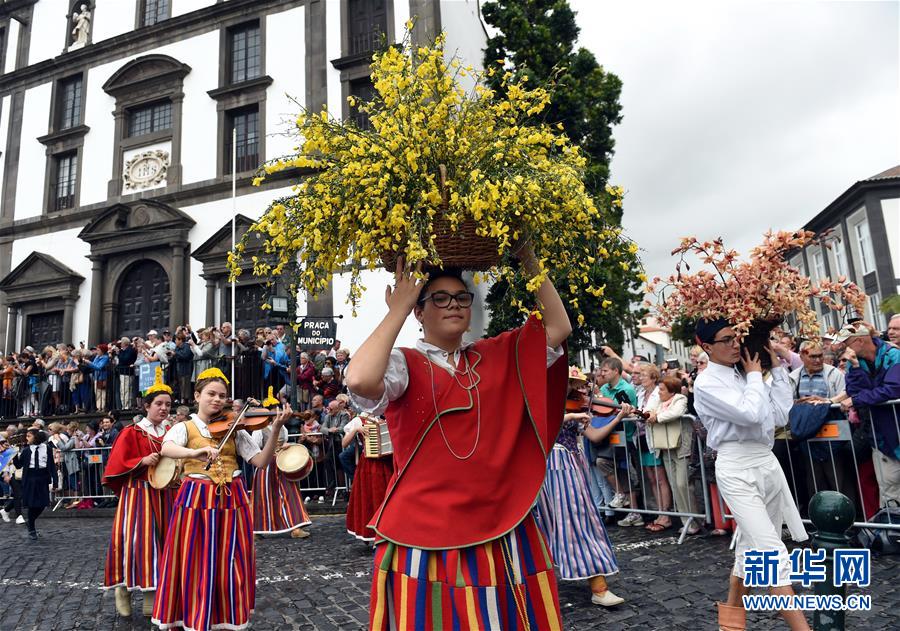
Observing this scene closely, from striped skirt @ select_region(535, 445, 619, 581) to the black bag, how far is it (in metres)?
2.79

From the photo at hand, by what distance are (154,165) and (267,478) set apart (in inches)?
653

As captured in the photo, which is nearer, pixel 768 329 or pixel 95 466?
pixel 768 329

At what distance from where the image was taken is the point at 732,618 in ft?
12.6

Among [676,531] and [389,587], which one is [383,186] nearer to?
[389,587]

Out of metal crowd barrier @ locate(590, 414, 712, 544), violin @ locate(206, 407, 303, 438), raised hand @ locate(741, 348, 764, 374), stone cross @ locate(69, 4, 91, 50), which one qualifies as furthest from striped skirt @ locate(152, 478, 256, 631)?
stone cross @ locate(69, 4, 91, 50)

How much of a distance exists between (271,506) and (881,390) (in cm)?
743

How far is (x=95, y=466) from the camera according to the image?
1432 cm

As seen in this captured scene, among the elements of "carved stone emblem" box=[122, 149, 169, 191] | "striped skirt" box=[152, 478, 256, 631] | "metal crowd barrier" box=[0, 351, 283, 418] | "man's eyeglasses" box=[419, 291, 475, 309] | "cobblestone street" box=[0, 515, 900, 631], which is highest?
"carved stone emblem" box=[122, 149, 169, 191]

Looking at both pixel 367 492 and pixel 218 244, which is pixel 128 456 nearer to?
pixel 367 492

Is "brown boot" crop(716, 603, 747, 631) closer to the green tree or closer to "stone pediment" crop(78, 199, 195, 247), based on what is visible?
the green tree

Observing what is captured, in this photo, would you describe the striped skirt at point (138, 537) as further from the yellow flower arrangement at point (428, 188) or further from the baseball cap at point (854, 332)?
the baseball cap at point (854, 332)

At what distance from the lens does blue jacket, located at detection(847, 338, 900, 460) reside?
6176 millimetres

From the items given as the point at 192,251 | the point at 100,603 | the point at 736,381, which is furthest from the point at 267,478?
the point at 192,251

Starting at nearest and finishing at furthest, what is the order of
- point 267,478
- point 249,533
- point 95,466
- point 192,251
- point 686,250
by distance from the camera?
point 686,250 < point 249,533 < point 267,478 < point 95,466 < point 192,251
